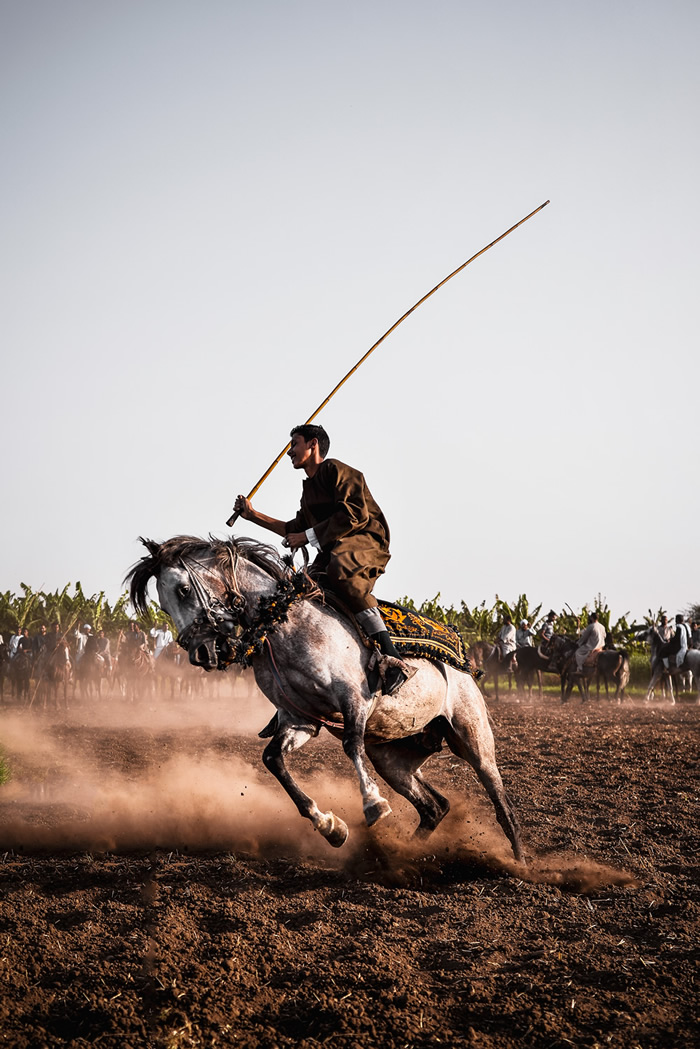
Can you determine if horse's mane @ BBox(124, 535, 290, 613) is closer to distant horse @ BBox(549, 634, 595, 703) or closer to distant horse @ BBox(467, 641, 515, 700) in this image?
distant horse @ BBox(549, 634, 595, 703)

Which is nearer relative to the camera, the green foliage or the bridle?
the bridle

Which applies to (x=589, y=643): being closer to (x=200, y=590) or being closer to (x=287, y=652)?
(x=287, y=652)

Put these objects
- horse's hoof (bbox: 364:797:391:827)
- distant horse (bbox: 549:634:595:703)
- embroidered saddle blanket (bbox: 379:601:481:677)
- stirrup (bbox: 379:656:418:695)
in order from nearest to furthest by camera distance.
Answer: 1. horse's hoof (bbox: 364:797:391:827)
2. stirrup (bbox: 379:656:418:695)
3. embroidered saddle blanket (bbox: 379:601:481:677)
4. distant horse (bbox: 549:634:595:703)

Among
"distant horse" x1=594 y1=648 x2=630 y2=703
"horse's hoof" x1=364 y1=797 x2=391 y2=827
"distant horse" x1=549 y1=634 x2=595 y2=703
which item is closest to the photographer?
"horse's hoof" x1=364 y1=797 x2=391 y2=827

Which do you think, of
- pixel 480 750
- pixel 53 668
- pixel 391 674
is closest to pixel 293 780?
pixel 391 674

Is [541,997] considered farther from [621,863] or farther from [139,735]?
[139,735]

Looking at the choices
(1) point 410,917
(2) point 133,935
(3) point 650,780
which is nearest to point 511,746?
(3) point 650,780

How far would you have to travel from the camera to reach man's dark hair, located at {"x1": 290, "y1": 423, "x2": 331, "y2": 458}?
6387 millimetres

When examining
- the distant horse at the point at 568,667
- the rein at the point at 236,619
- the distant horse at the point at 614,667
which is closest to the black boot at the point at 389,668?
the rein at the point at 236,619

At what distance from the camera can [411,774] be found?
693cm

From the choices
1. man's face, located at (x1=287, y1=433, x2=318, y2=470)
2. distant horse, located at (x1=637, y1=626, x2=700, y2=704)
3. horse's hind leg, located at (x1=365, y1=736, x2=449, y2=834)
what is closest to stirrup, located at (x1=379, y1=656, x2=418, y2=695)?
horse's hind leg, located at (x1=365, y1=736, x2=449, y2=834)

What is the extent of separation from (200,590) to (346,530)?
3.70 feet

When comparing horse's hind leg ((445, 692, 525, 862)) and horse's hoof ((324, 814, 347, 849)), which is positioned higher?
horse's hind leg ((445, 692, 525, 862))

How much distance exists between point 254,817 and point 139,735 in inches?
324
